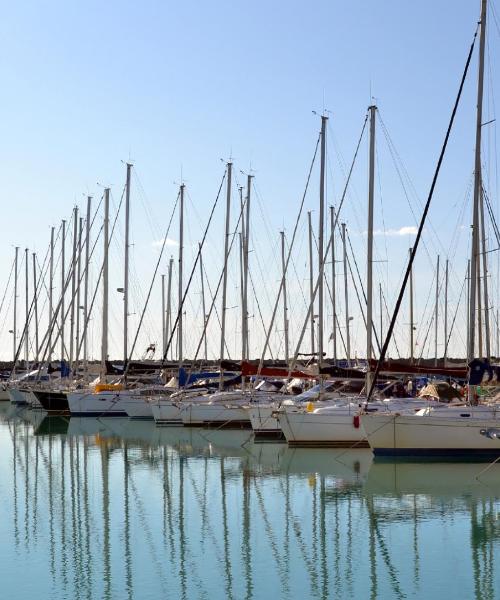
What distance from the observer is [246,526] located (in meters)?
20.3

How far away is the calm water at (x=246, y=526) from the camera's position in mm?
15688

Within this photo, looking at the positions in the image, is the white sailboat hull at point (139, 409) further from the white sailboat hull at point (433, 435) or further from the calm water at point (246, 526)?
the white sailboat hull at point (433, 435)

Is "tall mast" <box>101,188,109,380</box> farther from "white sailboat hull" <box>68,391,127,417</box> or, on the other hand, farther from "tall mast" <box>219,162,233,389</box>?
"tall mast" <box>219,162,233,389</box>

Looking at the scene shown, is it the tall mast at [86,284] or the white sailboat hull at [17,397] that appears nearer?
the tall mast at [86,284]

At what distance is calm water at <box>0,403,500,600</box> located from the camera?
Result: 1569 centimetres

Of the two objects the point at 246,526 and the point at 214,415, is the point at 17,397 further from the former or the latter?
the point at 246,526

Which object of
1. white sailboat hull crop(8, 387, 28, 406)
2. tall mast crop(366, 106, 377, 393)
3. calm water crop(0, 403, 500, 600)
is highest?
tall mast crop(366, 106, 377, 393)

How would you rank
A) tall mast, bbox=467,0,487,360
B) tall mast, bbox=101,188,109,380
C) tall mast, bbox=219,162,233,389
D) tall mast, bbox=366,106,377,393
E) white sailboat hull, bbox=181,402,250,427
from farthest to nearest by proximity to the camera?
tall mast, bbox=101,188,109,380 < tall mast, bbox=219,162,233,389 < white sailboat hull, bbox=181,402,250,427 < tall mast, bbox=366,106,377,393 < tall mast, bbox=467,0,487,360

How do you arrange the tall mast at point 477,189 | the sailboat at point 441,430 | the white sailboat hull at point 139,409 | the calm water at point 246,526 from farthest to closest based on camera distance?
the white sailboat hull at point 139,409
the tall mast at point 477,189
the sailboat at point 441,430
the calm water at point 246,526

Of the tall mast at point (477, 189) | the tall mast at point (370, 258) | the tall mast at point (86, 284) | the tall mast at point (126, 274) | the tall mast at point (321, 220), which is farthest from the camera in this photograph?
the tall mast at point (86, 284)

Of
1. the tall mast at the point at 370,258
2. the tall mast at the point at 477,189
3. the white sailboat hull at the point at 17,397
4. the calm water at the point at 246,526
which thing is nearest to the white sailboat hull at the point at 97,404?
the white sailboat hull at the point at 17,397

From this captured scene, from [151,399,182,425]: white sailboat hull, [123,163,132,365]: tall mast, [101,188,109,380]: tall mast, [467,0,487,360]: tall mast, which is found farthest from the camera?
[123,163,132,365]: tall mast

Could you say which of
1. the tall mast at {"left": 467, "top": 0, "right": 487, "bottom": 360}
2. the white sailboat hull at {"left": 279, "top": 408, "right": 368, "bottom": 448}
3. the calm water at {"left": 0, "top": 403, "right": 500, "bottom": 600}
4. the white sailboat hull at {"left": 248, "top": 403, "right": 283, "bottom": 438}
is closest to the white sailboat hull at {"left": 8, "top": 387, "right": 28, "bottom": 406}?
the white sailboat hull at {"left": 248, "top": 403, "right": 283, "bottom": 438}

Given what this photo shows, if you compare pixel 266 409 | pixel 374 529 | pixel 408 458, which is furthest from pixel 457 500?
pixel 266 409
